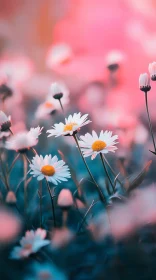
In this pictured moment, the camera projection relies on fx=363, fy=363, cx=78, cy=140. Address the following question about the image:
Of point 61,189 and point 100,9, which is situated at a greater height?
point 100,9

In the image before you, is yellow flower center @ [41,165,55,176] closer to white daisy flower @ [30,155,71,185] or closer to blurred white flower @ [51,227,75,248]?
white daisy flower @ [30,155,71,185]

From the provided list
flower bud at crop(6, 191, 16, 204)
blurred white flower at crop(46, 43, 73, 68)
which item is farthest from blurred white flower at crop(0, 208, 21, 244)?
blurred white flower at crop(46, 43, 73, 68)

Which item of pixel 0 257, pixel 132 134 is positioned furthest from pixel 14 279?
pixel 132 134

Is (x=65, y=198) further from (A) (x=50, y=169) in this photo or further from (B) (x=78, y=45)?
(B) (x=78, y=45)

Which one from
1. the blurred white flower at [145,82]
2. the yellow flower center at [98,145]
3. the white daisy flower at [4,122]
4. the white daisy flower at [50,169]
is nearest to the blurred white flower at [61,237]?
the white daisy flower at [50,169]

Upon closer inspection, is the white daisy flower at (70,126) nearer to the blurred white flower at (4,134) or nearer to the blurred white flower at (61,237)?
the blurred white flower at (4,134)

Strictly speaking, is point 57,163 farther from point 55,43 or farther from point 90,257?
point 55,43
